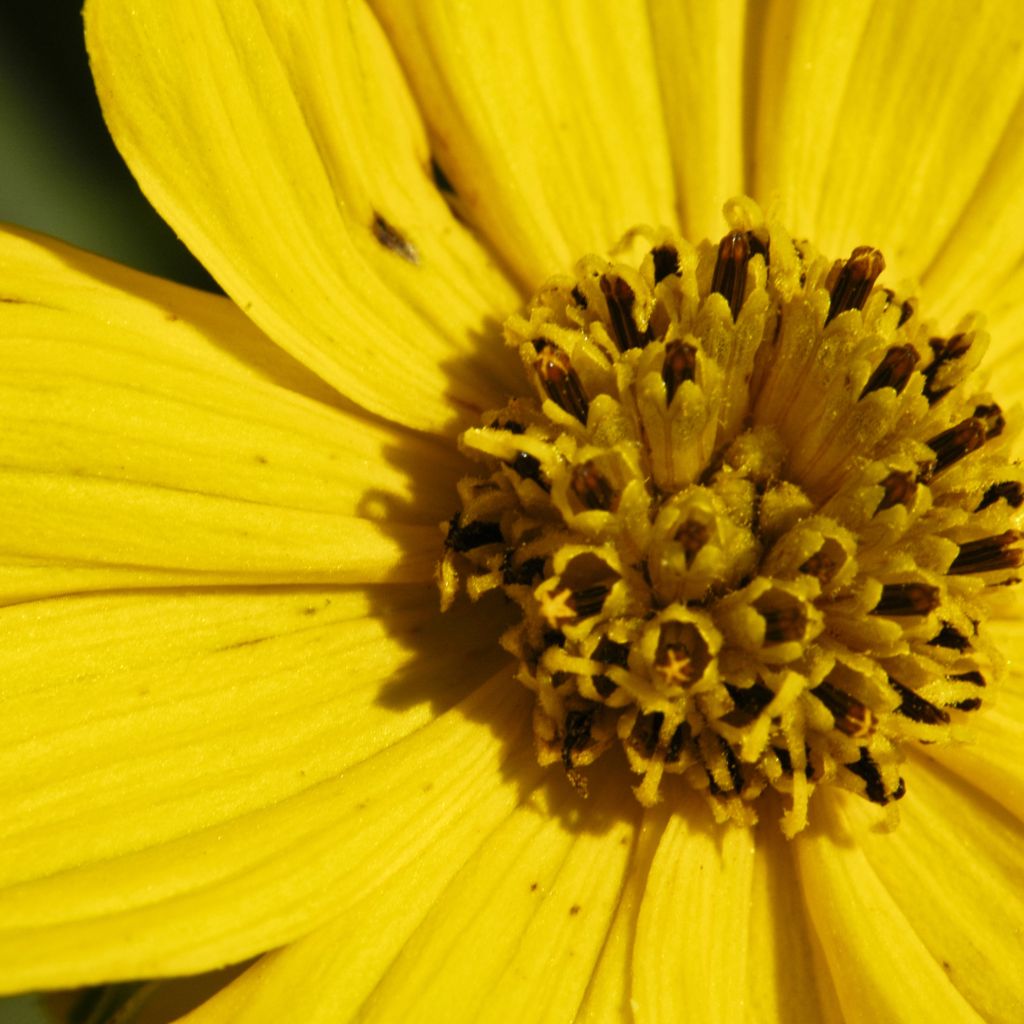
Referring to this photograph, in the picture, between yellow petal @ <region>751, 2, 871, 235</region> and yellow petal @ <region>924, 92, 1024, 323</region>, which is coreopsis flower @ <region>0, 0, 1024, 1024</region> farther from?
yellow petal @ <region>751, 2, 871, 235</region>

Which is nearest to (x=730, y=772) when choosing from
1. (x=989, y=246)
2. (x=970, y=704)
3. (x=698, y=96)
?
(x=970, y=704)

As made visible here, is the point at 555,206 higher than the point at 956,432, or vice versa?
the point at 555,206

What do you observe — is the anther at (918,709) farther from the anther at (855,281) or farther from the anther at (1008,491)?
the anther at (855,281)

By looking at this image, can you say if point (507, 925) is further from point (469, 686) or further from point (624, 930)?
point (469, 686)

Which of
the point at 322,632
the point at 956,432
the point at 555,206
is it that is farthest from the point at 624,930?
the point at 555,206

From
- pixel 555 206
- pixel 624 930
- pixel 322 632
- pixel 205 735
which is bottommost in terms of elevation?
pixel 624 930

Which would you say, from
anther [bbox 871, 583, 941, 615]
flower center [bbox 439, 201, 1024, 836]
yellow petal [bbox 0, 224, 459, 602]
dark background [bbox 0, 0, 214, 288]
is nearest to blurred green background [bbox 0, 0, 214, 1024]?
dark background [bbox 0, 0, 214, 288]

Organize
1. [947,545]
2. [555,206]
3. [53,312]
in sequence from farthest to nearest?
[555,206], [947,545], [53,312]
